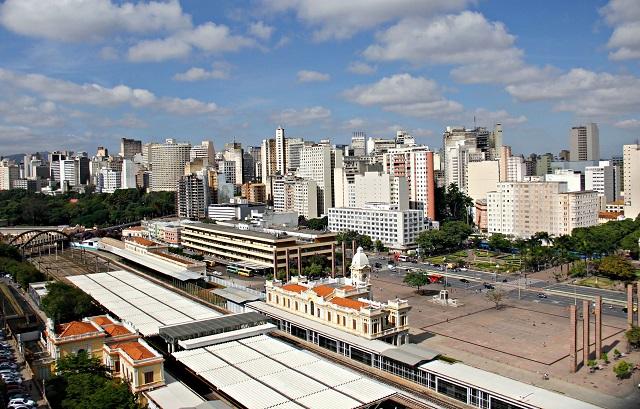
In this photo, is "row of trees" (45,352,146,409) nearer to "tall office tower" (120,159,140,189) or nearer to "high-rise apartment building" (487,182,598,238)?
"high-rise apartment building" (487,182,598,238)

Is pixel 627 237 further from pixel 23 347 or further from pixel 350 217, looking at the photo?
pixel 23 347

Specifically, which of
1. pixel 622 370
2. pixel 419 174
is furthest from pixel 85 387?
pixel 419 174

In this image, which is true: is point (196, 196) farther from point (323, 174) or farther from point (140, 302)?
point (140, 302)

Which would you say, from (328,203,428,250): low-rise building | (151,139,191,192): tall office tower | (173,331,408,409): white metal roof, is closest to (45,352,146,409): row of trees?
(173,331,408,409): white metal roof

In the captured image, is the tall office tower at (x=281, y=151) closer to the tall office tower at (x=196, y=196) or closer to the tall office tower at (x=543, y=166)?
the tall office tower at (x=196, y=196)

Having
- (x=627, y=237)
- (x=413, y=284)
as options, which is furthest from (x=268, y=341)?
(x=627, y=237)

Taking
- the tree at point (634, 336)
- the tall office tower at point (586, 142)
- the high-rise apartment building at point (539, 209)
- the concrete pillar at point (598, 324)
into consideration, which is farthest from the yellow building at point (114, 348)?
the tall office tower at point (586, 142)
